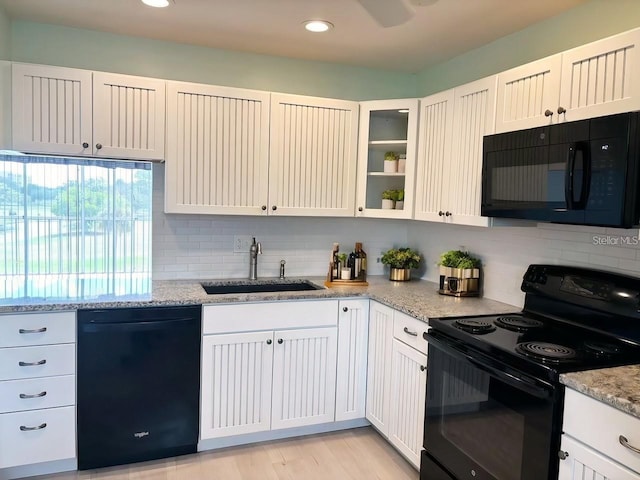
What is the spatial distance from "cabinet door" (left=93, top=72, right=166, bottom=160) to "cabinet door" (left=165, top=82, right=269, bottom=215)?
69mm

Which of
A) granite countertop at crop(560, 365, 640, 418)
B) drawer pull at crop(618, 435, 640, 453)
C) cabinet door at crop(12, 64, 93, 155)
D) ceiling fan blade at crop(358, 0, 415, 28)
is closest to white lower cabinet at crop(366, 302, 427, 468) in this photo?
granite countertop at crop(560, 365, 640, 418)

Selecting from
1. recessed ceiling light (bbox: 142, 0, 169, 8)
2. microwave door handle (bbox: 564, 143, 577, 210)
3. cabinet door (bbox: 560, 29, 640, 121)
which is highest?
recessed ceiling light (bbox: 142, 0, 169, 8)

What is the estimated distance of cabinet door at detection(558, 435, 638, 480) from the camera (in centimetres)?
144

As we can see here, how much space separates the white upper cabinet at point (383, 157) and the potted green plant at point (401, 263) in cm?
36

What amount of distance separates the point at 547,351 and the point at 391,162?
176 cm

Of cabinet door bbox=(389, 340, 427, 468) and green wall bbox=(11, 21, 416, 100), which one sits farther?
green wall bbox=(11, 21, 416, 100)

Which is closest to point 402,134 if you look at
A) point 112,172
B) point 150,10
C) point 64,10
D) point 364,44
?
point 364,44

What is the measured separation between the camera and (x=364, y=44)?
2.98 meters

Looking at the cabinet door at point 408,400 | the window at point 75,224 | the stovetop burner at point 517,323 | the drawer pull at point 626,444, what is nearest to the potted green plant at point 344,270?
the cabinet door at point 408,400

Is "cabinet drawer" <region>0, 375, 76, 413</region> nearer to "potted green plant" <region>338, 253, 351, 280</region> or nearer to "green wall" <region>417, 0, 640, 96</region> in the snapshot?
"potted green plant" <region>338, 253, 351, 280</region>

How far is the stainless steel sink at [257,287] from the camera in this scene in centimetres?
313

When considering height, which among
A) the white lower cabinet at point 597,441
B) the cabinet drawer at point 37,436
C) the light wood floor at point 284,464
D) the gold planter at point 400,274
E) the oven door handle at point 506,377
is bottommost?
the light wood floor at point 284,464

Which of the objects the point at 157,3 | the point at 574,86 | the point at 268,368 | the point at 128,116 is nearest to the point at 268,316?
the point at 268,368

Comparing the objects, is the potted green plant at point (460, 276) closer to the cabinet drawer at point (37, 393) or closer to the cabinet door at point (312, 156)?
the cabinet door at point (312, 156)
